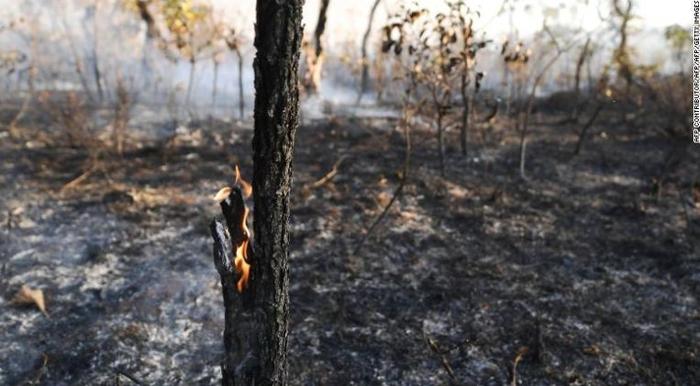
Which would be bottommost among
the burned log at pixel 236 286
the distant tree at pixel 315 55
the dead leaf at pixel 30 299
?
the dead leaf at pixel 30 299

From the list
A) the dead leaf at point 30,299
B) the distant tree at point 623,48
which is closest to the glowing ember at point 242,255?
the dead leaf at point 30,299

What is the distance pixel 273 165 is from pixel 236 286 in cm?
65

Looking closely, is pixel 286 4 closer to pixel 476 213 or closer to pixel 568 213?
pixel 476 213

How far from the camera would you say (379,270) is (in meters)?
6.27

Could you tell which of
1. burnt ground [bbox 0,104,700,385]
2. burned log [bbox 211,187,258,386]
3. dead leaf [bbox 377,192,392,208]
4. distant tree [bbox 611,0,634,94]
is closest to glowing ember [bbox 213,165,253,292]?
burned log [bbox 211,187,258,386]

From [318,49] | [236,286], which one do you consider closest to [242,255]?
[236,286]

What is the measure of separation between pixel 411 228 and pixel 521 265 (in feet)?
4.84

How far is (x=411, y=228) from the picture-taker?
7305mm

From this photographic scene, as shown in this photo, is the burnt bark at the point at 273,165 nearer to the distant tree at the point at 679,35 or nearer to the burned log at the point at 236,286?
the burned log at the point at 236,286

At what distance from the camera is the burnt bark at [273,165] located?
93.4 inches

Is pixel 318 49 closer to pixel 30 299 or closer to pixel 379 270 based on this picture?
pixel 379 270

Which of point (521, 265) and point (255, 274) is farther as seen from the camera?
point (521, 265)

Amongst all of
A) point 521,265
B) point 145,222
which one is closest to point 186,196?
point 145,222

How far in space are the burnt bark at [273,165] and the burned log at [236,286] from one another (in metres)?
0.04
